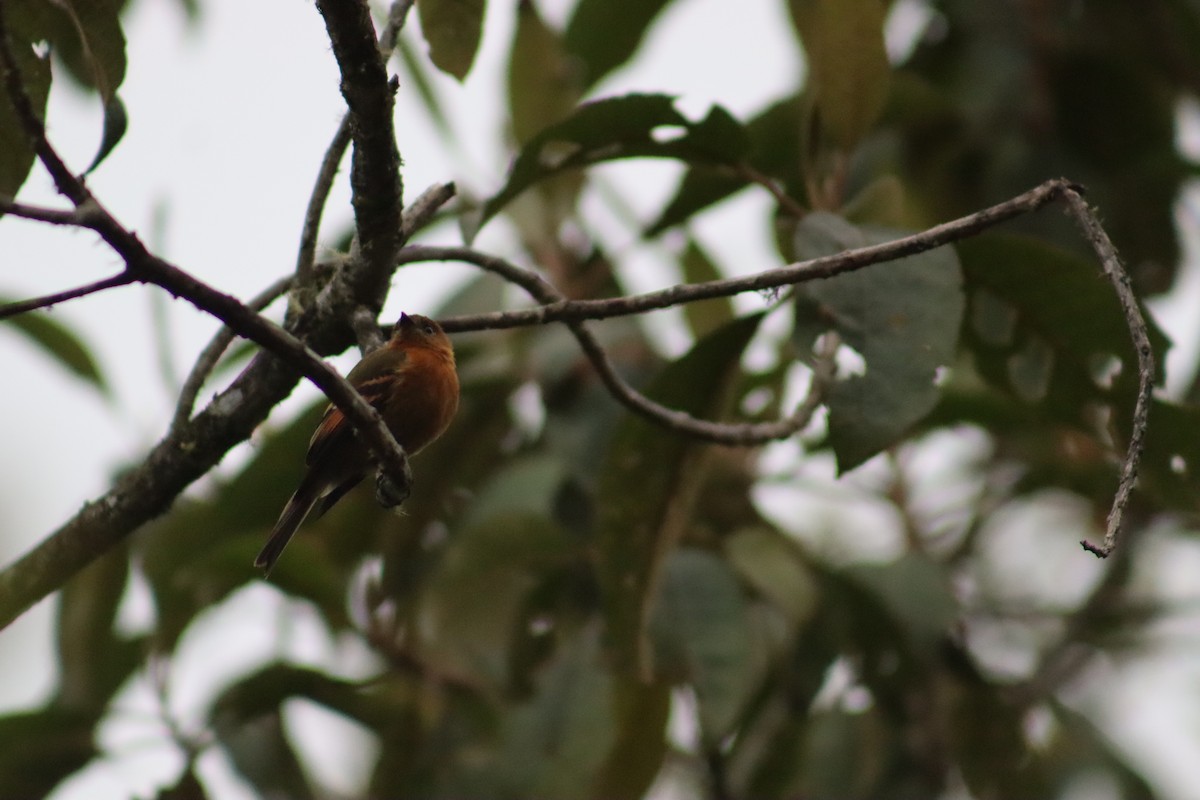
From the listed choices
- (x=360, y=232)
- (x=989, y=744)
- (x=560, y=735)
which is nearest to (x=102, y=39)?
(x=360, y=232)

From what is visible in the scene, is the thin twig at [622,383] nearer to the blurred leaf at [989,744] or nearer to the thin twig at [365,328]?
the thin twig at [365,328]

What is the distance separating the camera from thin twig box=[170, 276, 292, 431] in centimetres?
231

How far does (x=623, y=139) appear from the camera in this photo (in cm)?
312

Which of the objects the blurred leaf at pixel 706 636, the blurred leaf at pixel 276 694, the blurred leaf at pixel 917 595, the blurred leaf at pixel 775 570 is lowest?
the blurred leaf at pixel 917 595

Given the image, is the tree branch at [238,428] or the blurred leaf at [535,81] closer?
the tree branch at [238,428]

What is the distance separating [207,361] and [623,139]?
3.78 ft

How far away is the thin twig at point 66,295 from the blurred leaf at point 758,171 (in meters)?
1.78

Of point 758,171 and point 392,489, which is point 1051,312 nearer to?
point 758,171

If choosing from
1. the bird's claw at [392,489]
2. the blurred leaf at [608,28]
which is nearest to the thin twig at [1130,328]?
the bird's claw at [392,489]

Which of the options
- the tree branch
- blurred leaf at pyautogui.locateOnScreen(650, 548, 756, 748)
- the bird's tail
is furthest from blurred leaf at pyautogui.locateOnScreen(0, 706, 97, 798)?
the tree branch

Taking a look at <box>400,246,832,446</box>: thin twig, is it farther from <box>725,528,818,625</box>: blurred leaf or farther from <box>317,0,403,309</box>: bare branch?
<box>725,528,818,625</box>: blurred leaf

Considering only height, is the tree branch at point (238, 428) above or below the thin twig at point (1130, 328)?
above

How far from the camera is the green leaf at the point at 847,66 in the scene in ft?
10.4

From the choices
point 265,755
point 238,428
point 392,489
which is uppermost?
point 238,428
